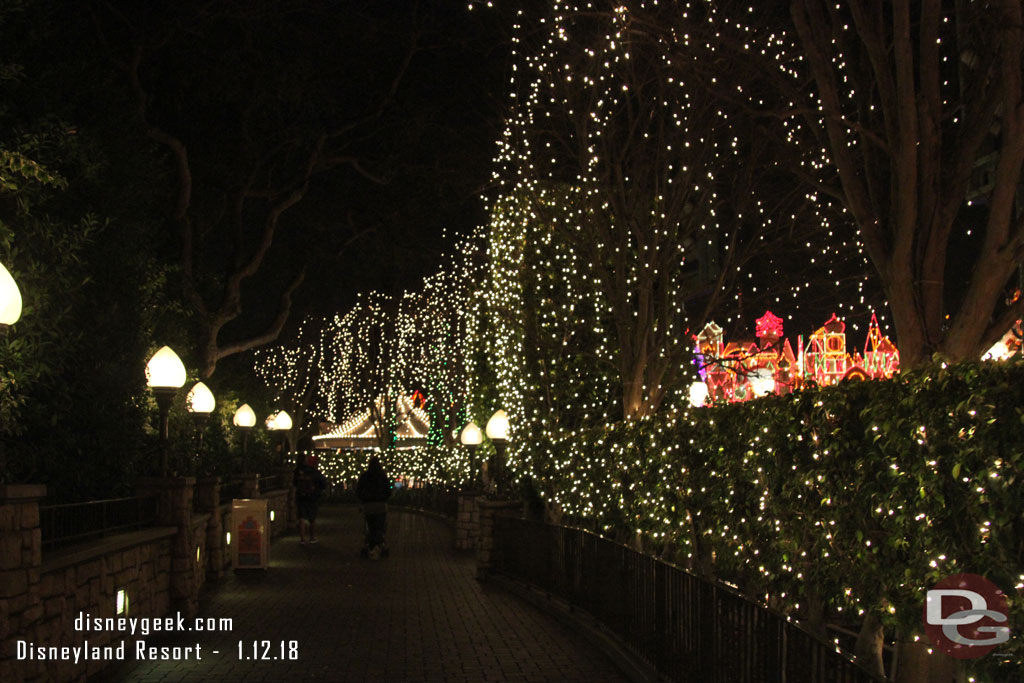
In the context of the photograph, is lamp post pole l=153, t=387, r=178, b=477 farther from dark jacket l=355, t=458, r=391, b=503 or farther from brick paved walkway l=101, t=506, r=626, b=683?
dark jacket l=355, t=458, r=391, b=503

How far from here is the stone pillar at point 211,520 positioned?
1817 centimetres

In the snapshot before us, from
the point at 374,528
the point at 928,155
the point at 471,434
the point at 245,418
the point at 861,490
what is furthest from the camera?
the point at 245,418

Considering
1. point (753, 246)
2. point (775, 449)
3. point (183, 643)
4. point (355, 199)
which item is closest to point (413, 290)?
point (355, 199)

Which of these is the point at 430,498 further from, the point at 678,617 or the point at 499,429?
the point at 678,617

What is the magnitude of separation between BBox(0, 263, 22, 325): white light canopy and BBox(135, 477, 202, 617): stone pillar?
637 cm

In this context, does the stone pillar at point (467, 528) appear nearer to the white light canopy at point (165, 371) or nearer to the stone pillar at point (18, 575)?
the white light canopy at point (165, 371)

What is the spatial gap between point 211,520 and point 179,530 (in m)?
4.28

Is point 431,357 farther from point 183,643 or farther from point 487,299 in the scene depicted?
point 183,643

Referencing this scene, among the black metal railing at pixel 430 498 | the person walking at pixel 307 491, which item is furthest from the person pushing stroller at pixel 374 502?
the black metal railing at pixel 430 498

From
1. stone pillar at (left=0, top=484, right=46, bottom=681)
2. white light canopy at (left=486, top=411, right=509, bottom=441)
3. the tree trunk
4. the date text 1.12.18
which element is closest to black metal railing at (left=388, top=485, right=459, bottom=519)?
white light canopy at (left=486, top=411, right=509, bottom=441)

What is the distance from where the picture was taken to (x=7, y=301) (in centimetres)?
792

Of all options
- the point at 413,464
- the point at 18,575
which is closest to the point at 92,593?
the point at 18,575

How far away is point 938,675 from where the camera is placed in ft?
23.3

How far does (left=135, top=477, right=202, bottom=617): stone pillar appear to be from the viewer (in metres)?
13.9
